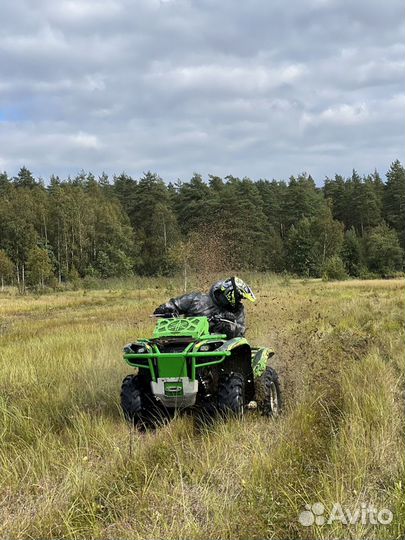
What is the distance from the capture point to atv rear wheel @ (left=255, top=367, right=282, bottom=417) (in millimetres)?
5355

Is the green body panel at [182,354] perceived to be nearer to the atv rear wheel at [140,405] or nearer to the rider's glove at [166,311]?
the atv rear wheel at [140,405]

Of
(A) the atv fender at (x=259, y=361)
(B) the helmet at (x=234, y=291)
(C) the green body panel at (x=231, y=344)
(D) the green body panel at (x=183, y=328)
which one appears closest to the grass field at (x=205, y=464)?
(A) the atv fender at (x=259, y=361)

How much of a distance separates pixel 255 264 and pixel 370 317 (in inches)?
2085

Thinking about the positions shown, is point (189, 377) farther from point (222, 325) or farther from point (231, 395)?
point (222, 325)

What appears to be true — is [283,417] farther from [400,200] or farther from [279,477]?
[400,200]

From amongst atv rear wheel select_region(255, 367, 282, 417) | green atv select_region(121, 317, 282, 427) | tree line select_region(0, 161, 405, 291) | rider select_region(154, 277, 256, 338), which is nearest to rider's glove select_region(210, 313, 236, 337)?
rider select_region(154, 277, 256, 338)

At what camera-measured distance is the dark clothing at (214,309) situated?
5598mm

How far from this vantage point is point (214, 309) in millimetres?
5875

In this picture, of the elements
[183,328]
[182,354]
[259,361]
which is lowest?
[259,361]

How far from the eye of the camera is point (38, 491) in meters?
3.70

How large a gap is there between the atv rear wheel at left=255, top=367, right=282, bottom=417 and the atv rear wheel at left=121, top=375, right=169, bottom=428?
97cm

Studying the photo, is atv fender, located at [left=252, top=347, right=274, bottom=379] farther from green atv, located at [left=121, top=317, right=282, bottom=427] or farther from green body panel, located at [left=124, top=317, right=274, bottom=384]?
green body panel, located at [left=124, top=317, right=274, bottom=384]

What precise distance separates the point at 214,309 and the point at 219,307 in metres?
0.08

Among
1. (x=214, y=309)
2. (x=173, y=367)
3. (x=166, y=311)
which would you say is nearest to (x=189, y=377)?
(x=173, y=367)
